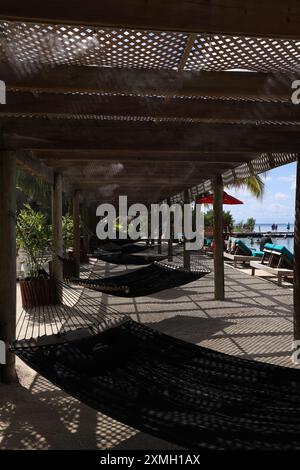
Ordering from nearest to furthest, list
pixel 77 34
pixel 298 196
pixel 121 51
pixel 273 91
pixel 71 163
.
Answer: pixel 77 34 < pixel 121 51 < pixel 273 91 < pixel 298 196 < pixel 71 163

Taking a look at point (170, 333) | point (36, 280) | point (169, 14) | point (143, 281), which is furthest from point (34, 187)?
point (169, 14)

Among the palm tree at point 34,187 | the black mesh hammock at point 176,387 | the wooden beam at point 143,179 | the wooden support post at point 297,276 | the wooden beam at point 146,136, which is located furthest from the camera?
the palm tree at point 34,187

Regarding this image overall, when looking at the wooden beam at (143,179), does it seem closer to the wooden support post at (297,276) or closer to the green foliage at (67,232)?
the green foliage at (67,232)

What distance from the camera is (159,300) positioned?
280 inches

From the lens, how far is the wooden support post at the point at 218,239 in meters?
6.84

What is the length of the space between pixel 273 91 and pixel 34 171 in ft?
10.6

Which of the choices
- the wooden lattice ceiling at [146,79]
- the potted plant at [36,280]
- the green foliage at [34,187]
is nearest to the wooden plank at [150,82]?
the wooden lattice ceiling at [146,79]

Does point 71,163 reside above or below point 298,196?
above

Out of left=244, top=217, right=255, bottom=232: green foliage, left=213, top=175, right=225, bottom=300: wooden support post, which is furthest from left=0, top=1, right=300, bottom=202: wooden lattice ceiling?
left=244, top=217, right=255, bottom=232: green foliage

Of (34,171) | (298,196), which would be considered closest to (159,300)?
(34,171)

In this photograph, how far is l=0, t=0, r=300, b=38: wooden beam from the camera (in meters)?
1.47

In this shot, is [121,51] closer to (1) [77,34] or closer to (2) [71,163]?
(1) [77,34]

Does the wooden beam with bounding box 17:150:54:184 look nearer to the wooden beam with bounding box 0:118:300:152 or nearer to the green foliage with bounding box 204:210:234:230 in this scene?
the wooden beam with bounding box 0:118:300:152
